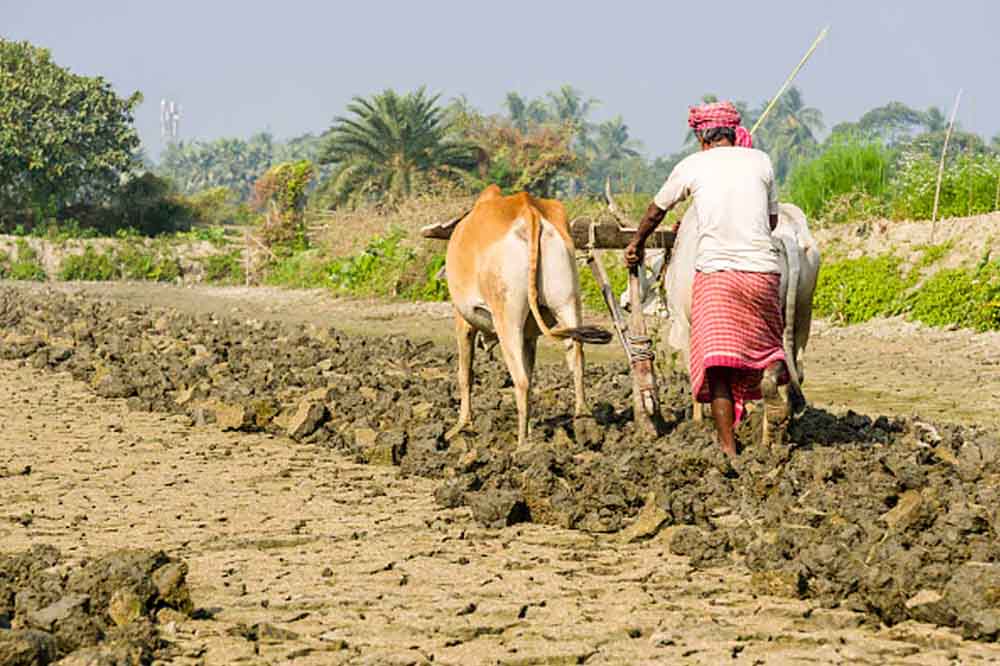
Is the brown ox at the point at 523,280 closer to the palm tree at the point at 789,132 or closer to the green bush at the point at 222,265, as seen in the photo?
the green bush at the point at 222,265

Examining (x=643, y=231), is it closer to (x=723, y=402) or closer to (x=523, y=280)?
(x=523, y=280)

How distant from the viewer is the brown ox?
755cm

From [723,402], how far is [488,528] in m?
1.51

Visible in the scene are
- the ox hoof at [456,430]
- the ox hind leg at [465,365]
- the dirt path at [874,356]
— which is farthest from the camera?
the dirt path at [874,356]

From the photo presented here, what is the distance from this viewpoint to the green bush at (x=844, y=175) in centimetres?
2077

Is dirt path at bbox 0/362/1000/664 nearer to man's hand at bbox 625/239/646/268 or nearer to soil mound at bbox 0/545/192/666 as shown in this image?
soil mound at bbox 0/545/192/666

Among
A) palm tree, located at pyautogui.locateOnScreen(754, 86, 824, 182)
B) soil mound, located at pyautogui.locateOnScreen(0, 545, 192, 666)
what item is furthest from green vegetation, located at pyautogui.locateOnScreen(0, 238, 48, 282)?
palm tree, located at pyautogui.locateOnScreen(754, 86, 824, 182)

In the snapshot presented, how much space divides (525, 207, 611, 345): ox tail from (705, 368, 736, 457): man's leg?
2.33ft

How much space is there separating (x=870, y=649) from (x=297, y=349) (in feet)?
30.8

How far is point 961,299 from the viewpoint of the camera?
1523 cm

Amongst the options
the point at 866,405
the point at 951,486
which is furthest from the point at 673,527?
the point at 866,405

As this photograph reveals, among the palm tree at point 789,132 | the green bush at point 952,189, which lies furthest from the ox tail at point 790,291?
the palm tree at point 789,132

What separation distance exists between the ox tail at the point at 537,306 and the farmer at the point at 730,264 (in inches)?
26.2

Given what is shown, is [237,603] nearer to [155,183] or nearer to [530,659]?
[530,659]
